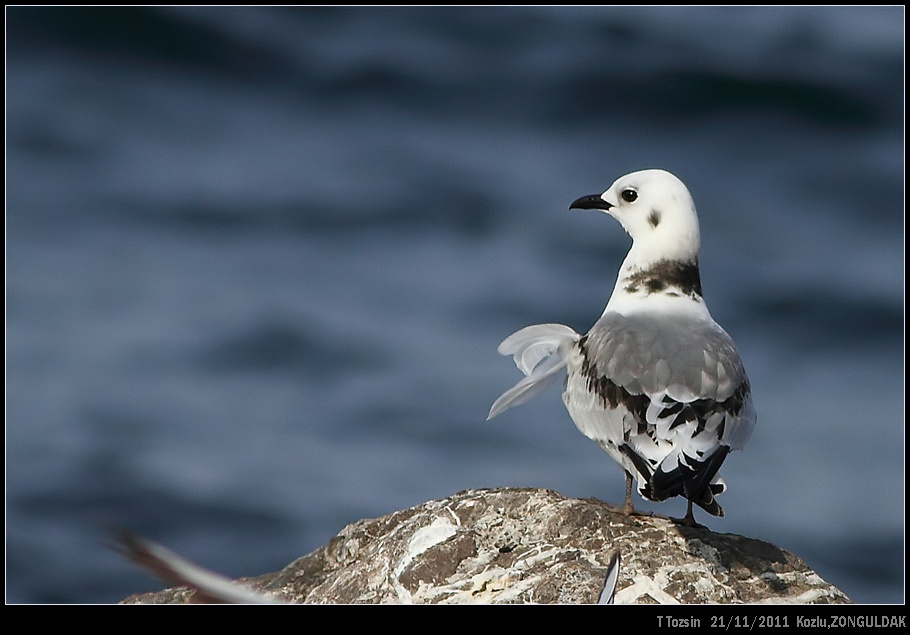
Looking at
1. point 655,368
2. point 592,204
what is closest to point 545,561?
point 655,368

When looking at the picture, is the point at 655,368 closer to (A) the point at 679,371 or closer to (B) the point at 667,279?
(A) the point at 679,371

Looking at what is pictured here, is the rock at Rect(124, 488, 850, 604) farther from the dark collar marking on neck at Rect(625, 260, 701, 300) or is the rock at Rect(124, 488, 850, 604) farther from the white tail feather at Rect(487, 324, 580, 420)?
the dark collar marking on neck at Rect(625, 260, 701, 300)

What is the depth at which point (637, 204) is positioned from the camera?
377 inches

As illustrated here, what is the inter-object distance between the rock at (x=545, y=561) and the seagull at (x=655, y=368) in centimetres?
29

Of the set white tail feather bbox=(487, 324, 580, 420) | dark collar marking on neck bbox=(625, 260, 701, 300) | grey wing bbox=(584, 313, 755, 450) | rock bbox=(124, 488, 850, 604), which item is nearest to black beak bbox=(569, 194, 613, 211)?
dark collar marking on neck bbox=(625, 260, 701, 300)

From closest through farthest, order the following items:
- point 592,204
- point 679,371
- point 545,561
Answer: point 545,561, point 679,371, point 592,204

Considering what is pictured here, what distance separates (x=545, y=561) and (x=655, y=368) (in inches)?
62.1

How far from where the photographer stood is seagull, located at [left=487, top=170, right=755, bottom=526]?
24.0ft

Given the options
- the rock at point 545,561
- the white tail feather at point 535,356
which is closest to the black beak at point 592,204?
the white tail feather at point 535,356

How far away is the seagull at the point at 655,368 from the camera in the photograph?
7305 mm

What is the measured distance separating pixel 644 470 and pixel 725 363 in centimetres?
103

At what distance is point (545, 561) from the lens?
269 inches
